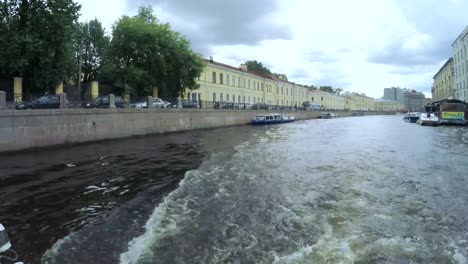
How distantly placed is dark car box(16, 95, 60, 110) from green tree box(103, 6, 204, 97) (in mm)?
13673

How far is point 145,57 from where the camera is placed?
36656mm

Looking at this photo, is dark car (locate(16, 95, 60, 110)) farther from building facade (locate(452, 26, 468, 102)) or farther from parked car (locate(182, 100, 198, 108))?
building facade (locate(452, 26, 468, 102))

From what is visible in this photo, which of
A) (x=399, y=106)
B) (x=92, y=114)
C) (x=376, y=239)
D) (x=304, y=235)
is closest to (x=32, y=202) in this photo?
(x=304, y=235)

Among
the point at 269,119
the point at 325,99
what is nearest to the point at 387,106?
the point at 325,99

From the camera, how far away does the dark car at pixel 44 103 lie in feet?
66.7

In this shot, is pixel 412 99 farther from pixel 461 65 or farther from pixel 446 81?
pixel 461 65

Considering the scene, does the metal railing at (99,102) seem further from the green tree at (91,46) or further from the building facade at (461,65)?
the building facade at (461,65)

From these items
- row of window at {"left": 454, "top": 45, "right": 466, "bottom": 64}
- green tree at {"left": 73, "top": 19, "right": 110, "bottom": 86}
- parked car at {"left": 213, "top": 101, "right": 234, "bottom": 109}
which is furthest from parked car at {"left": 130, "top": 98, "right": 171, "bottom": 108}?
row of window at {"left": 454, "top": 45, "right": 466, "bottom": 64}

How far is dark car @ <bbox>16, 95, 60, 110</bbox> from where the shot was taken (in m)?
20.3

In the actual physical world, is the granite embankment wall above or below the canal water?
above

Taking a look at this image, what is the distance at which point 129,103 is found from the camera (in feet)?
92.3

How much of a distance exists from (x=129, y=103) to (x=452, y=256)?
2554cm

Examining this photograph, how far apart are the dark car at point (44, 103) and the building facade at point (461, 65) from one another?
184 feet

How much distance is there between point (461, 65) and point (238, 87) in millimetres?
34963
